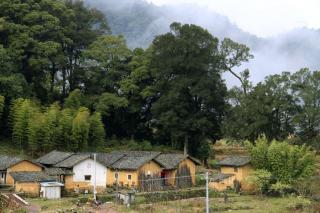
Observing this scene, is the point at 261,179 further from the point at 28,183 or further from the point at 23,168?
the point at 23,168

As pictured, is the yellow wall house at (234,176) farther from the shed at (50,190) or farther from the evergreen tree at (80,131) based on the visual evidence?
the evergreen tree at (80,131)

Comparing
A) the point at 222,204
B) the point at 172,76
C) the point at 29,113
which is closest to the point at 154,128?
the point at 172,76

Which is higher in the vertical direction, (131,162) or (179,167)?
(131,162)

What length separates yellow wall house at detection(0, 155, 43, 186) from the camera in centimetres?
3362

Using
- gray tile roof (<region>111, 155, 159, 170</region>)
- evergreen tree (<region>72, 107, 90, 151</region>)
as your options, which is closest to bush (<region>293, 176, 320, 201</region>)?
gray tile roof (<region>111, 155, 159, 170</region>)

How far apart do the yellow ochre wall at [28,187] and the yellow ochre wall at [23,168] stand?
3.91ft

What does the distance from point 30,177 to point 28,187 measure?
24.8 inches

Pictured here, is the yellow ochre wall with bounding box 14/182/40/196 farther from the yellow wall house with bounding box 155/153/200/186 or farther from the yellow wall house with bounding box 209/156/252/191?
the yellow wall house with bounding box 209/156/252/191

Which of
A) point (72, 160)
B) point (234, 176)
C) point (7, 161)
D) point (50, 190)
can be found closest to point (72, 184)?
point (72, 160)

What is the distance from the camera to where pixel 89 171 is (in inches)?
1431

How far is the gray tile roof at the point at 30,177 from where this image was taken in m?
32.3

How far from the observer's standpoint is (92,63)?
50844 millimetres

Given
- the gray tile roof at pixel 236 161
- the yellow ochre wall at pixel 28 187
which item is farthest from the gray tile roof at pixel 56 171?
the gray tile roof at pixel 236 161

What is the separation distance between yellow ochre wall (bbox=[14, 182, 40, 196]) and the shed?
1.28 feet
